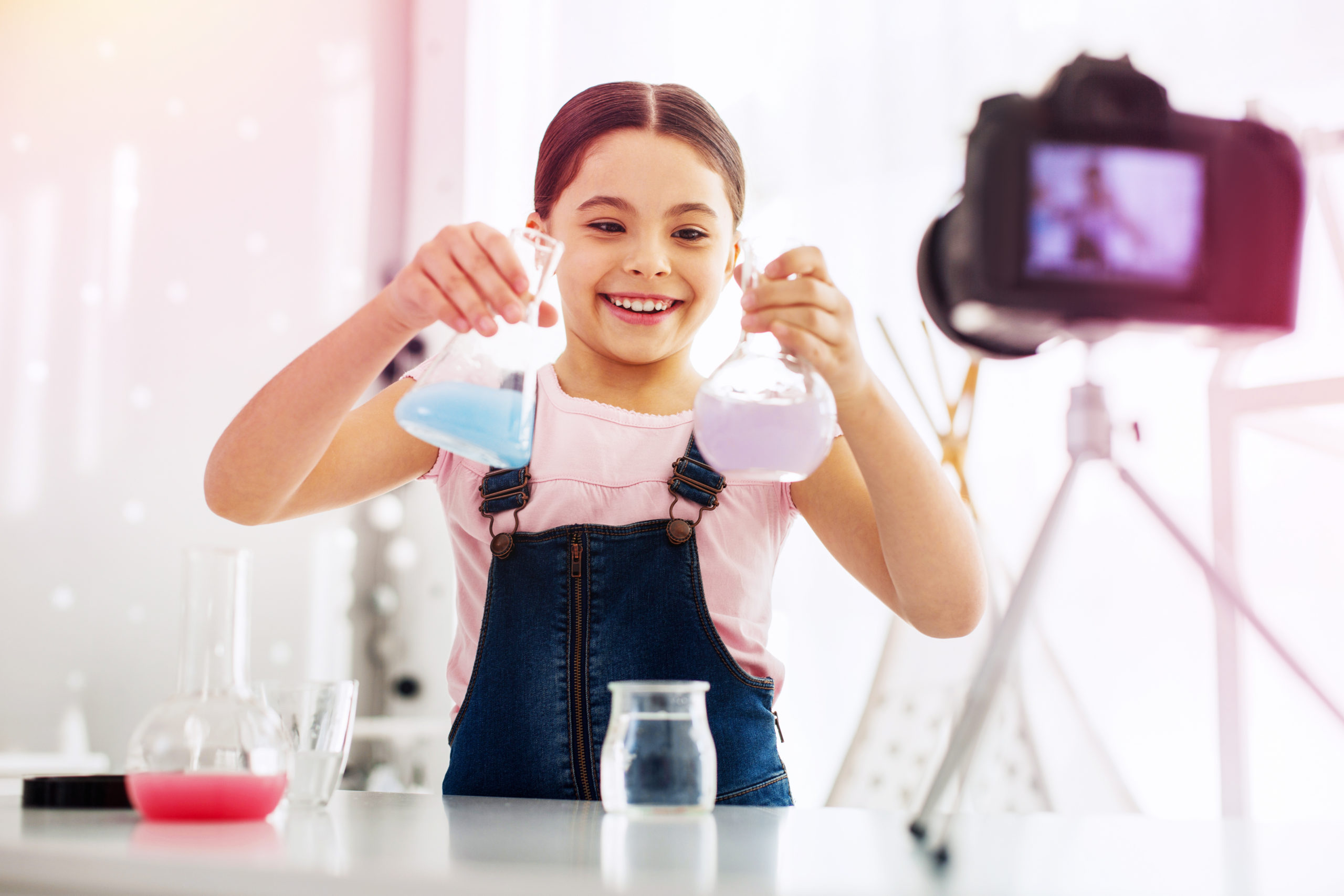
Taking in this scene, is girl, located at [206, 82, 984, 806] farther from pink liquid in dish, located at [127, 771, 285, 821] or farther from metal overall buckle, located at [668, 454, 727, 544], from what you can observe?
pink liquid in dish, located at [127, 771, 285, 821]

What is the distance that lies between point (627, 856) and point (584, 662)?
52cm

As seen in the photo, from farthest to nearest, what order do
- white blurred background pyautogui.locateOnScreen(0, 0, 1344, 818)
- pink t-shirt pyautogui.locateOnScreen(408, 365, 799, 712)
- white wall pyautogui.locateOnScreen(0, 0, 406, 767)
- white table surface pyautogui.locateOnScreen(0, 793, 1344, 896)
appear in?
white wall pyautogui.locateOnScreen(0, 0, 406, 767)
white blurred background pyautogui.locateOnScreen(0, 0, 1344, 818)
pink t-shirt pyautogui.locateOnScreen(408, 365, 799, 712)
white table surface pyautogui.locateOnScreen(0, 793, 1344, 896)

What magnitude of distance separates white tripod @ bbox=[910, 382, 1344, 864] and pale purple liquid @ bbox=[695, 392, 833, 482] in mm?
173

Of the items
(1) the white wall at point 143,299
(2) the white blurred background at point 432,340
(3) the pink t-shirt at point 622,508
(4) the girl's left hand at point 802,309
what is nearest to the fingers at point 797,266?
(4) the girl's left hand at point 802,309

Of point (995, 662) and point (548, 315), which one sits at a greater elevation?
point (548, 315)

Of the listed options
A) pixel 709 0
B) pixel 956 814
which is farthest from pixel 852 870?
pixel 709 0

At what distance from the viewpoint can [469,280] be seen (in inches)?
27.9

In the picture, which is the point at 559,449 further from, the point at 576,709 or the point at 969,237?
the point at 969,237

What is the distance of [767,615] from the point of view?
1.11 meters

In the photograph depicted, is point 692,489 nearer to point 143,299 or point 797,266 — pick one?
point 797,266

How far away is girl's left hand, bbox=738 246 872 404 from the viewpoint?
66 centimetres

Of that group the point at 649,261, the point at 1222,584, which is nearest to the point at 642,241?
the point at 649,261

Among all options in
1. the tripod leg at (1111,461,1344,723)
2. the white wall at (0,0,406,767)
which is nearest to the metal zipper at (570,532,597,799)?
the tripod leg at (1111,461,1344,723)

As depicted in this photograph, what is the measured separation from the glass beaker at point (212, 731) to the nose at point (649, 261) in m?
0.48
